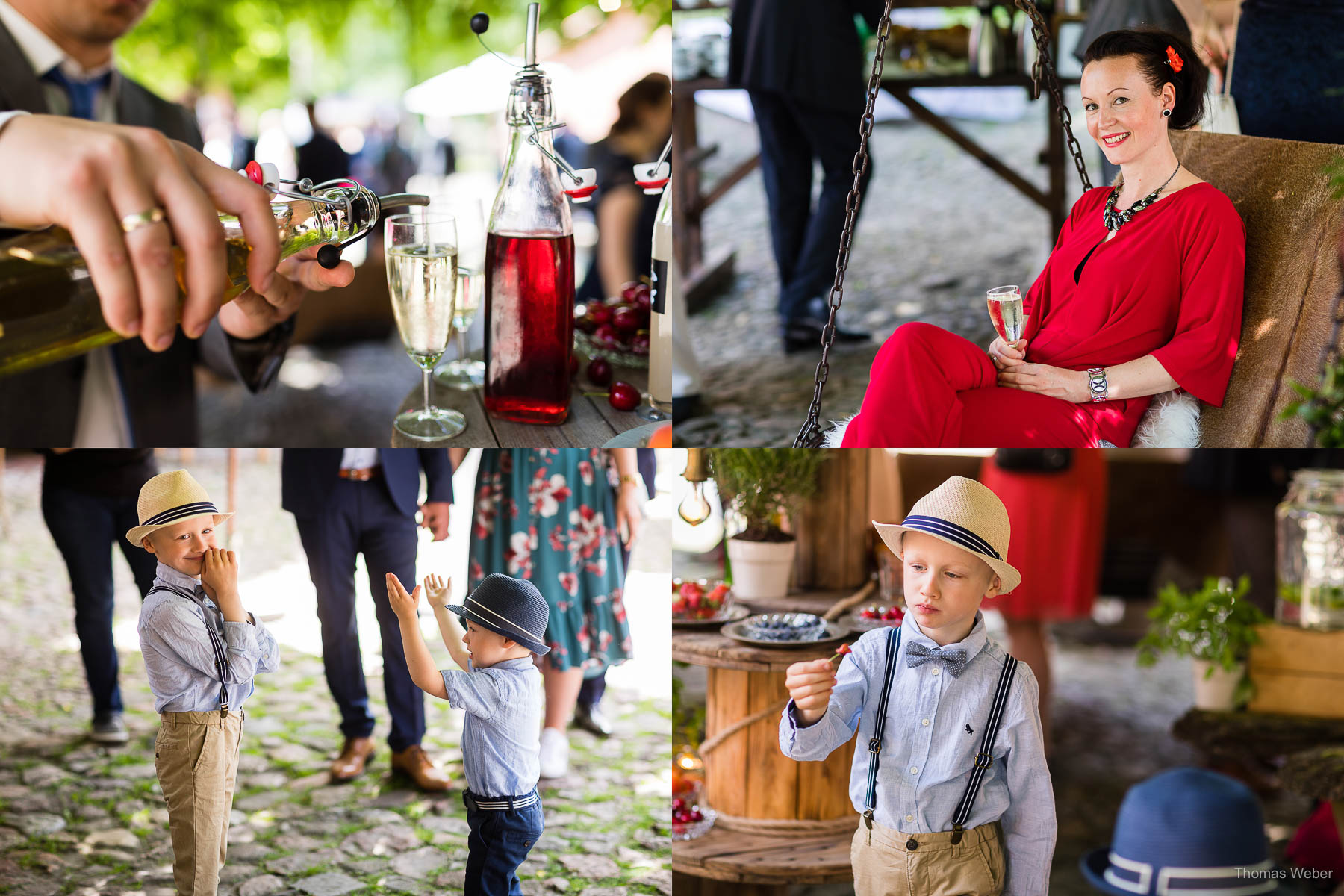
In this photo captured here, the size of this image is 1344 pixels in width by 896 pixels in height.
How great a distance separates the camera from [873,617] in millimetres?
1377

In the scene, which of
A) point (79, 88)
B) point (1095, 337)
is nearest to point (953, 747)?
point (1095, 337)

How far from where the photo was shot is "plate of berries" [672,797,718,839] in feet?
5.00

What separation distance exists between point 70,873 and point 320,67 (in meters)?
8.66

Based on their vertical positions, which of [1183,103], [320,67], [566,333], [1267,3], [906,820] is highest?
[320,67]

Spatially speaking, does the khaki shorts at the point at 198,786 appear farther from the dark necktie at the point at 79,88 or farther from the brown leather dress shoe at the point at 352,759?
the dark necktie at the point at 79,88

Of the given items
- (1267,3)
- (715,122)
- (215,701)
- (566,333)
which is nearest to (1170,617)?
(1267,3)

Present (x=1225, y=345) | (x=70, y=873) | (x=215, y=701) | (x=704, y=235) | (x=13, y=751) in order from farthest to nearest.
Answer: (x=704, y=235), (x=13, y=751), (x=70, y=873), (x=215, y=701), (x=1225, y=345)

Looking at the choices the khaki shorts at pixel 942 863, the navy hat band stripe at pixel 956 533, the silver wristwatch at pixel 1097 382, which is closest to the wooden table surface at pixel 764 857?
the khaki shorts at pixel 942 863

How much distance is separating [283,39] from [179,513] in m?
5.76

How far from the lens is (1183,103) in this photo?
1309mm

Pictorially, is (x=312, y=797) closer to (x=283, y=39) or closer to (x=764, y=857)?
(x=764, y=857)

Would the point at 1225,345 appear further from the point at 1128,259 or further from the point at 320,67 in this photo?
the point at 320,67

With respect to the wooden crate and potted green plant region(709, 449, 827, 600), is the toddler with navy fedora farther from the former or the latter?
the wooden crate

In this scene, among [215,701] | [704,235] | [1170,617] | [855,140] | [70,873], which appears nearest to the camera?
[215,701]
